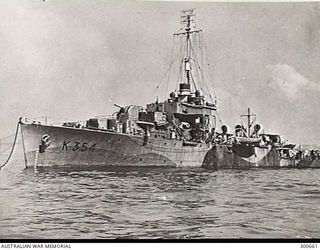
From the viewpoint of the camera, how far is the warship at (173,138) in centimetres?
229

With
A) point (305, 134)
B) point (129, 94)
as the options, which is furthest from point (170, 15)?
point (305, 134)

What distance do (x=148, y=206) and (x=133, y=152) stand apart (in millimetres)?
655

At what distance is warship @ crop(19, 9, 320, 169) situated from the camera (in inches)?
90.4

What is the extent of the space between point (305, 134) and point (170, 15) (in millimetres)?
841

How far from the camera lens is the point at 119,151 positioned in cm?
273

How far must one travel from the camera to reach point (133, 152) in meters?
2.71

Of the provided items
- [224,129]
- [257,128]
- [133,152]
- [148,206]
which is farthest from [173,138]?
[148,206]

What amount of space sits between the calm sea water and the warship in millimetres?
177

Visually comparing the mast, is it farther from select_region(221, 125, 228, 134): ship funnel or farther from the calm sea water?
the calm sea water

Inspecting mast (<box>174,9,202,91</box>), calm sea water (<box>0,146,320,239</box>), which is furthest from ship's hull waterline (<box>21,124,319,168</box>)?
mast (<box>174,9,202,91</box>)

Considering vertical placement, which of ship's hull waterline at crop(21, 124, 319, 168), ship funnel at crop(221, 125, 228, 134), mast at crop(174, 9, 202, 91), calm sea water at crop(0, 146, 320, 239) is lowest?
calm sea water at crop(0, 146, 320, 239)

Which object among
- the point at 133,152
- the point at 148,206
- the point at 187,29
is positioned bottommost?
the point at 148,206

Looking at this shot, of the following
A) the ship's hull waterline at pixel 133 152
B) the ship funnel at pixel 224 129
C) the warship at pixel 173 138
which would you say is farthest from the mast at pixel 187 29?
the ship's hull waterline at pixel 133 152

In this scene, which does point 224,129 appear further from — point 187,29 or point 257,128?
point 187,29
